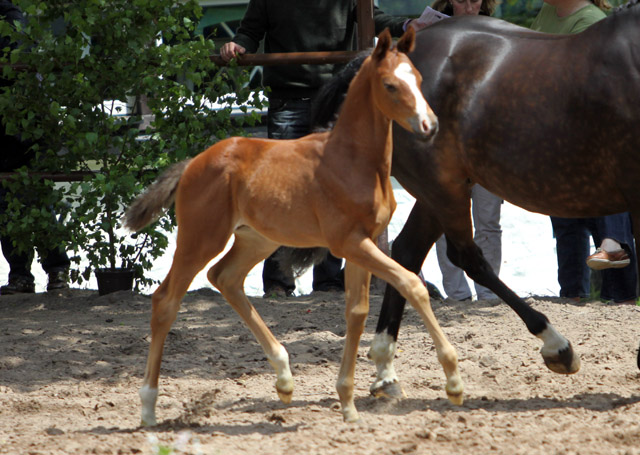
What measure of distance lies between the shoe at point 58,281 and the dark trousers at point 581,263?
359 cm

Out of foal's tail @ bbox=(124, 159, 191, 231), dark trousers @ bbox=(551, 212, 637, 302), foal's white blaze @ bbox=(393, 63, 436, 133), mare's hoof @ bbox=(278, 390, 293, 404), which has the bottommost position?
dark trousers @ bbox=(551, 212, 637, 302)

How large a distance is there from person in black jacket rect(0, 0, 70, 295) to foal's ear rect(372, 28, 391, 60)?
3.90m

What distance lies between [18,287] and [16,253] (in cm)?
30

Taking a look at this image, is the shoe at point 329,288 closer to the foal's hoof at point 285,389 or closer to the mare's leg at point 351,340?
the foal's hoof at point 285,389

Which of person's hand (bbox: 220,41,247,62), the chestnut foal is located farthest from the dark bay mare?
person's hand (bbox: 220,41,247,62)

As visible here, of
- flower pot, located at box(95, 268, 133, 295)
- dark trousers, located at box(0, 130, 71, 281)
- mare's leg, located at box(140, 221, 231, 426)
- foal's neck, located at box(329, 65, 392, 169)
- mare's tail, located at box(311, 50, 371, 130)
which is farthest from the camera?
dark trousers, located at box(0, 130, 71, 281)

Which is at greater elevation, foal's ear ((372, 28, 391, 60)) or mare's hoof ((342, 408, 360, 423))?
foal's ear ((372, 28, 391, 60))

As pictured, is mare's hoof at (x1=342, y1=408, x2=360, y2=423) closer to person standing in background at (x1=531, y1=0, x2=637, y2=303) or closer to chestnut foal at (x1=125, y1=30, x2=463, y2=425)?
chestnut foal at (x1=125, y1=30, x2=463, y2=425)

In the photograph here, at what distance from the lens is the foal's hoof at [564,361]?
157 inches

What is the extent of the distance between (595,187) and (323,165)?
4.26ft

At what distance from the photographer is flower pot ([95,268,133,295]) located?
636cm

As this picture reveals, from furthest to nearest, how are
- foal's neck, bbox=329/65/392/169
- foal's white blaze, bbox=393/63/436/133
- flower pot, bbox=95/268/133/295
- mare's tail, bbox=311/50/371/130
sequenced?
flower pot, bbox=95/268/133/295 → mare's tail, bbox=311/50/371/130 → foal's neck, bbox=329/65/392/169 → foal's white blaze, bbox=393/63/436/133

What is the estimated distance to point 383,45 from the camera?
10.6 ft

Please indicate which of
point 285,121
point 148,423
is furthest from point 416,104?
point 285,121
